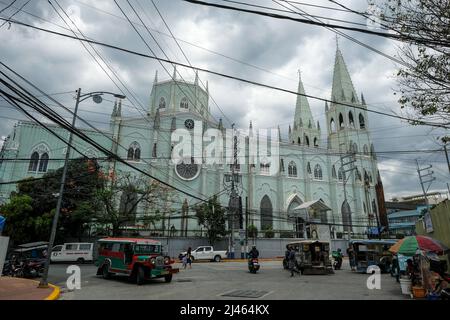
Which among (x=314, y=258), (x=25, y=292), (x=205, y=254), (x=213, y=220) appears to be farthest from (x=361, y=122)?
(x=25, y=292)

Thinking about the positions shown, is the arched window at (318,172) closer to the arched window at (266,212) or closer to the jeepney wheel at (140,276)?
the arched window at (266,212)

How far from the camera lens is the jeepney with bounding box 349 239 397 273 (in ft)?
53.6

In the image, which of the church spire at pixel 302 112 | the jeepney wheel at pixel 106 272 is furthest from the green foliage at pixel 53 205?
the church spire at pixel 302 112

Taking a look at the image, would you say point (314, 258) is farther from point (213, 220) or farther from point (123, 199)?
point (123, 199)

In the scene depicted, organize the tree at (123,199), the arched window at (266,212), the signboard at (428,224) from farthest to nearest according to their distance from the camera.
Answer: the arched window at (266,212) → the tree at (123,199) → the signboard at (428,224)

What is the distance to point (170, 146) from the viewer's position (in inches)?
1451

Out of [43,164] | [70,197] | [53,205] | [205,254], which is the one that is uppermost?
[43,164]

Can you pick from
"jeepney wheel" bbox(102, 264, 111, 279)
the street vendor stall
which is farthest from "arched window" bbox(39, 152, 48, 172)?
the street vendor stall

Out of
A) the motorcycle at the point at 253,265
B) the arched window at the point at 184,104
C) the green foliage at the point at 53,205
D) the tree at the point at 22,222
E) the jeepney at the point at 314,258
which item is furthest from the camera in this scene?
the arched window at the point at 184,104

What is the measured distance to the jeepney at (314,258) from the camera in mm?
15797

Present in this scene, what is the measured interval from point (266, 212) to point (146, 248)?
30.4 metres

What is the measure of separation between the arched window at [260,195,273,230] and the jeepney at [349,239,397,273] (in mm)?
22154

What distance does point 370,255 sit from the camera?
16.6 metres

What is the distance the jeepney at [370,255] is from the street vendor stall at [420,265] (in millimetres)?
6979
